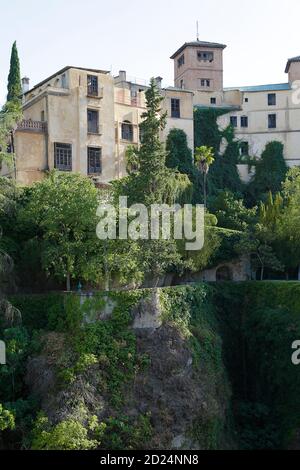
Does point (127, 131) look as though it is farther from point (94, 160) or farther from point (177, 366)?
point (177, 366)

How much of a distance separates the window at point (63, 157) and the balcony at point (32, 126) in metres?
1.48

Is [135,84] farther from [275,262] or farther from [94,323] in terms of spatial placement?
[94,323]

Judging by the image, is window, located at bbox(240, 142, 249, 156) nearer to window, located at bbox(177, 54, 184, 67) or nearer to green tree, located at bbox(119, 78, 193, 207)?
window, located at bbox(177, 54, 184, 67)

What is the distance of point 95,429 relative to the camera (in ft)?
86.4

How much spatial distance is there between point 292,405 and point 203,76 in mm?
40418

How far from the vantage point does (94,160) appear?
45.2 m

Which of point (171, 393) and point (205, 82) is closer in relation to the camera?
point (171, 393)

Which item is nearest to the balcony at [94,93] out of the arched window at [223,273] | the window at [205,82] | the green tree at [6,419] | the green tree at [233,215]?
→ the green tree at [233,215]

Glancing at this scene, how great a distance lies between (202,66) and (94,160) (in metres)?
24.2

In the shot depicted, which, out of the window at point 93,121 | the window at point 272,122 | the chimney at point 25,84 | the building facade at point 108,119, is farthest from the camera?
the window at point 272,122

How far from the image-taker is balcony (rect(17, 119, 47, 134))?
42.9 meters

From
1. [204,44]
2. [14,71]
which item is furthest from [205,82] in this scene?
[14,71]

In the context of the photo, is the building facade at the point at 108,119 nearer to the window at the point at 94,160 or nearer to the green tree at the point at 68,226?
the window at the point at 94,160

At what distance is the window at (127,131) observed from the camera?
48.5 m
